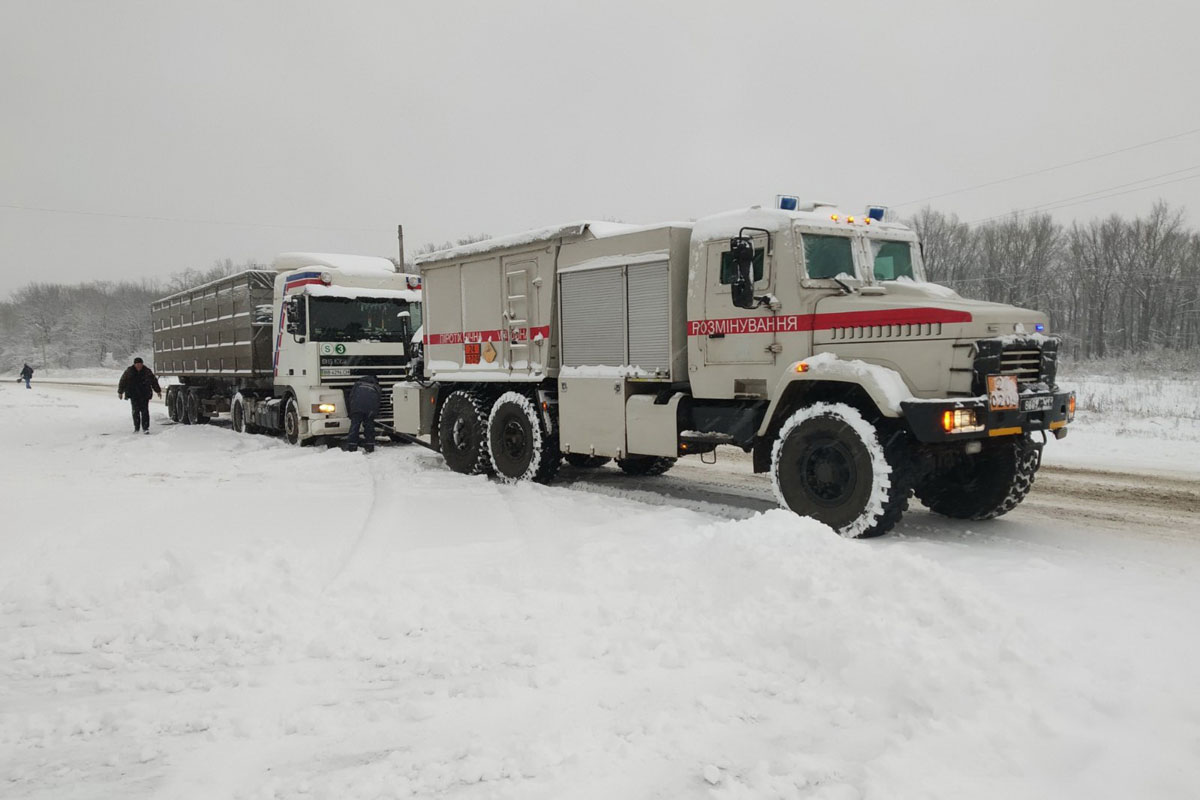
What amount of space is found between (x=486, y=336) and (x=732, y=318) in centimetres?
436

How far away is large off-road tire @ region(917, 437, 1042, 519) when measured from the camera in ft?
24.5

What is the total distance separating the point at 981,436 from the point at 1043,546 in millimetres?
1113

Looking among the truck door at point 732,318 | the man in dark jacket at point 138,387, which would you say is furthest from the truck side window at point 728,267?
the man in dark jacket at point 138,387

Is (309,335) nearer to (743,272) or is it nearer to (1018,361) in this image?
(743,272)

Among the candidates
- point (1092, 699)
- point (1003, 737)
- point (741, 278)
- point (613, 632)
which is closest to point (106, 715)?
point (613, 632)

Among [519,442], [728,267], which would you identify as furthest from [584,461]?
[728,267]

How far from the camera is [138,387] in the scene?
1792 cm

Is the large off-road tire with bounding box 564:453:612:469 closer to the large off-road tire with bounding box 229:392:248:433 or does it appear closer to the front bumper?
the front bumper

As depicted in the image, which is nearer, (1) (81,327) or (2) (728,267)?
(2) (728,267)

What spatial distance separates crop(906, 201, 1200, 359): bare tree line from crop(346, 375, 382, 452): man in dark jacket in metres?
53.4

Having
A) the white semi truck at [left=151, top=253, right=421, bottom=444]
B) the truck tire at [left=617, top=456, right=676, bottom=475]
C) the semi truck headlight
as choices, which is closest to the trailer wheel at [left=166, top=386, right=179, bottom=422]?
the white semi truck at [left=151, top=253, right=421, bottom=444]

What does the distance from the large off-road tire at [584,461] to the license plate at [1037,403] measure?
613 centimetres

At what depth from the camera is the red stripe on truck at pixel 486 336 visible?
1048 cm

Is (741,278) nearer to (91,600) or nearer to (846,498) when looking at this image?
(846,498)
